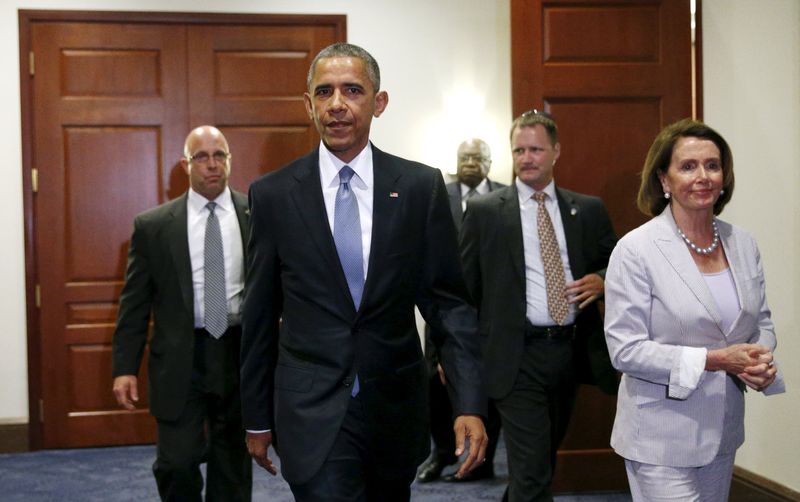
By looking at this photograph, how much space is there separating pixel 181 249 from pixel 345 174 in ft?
5.21

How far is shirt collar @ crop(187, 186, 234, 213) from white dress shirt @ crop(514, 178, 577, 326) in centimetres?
114

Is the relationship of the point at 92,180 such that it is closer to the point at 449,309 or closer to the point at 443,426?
the point at 443,426

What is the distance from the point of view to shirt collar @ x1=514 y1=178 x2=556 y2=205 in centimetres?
391

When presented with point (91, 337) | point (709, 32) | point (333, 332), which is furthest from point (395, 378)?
point (91, 337)

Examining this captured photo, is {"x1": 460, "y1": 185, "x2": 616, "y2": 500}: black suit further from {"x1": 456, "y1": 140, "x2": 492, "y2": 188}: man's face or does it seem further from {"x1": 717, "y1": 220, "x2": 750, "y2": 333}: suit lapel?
{"x1": 456, "y1": 140, "x2": 492, "y2": 188}: man's face

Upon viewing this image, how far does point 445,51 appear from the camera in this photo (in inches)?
253

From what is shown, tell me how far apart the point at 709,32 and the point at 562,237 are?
1422 mm

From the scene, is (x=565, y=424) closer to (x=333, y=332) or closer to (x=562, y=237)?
(x=562, y=237)

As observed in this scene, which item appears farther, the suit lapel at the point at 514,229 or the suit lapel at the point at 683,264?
the suit lapel at the point at 514,229

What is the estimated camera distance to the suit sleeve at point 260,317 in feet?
7.94

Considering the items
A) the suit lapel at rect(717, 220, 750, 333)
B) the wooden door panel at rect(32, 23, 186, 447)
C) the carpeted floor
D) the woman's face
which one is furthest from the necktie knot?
the wooden door panel at rect(32, 23, 186, 447)

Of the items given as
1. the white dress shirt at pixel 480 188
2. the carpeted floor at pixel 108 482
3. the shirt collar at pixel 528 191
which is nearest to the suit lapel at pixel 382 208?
the shirt collar at pixel 528 191

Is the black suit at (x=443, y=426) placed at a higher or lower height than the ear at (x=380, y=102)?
lower

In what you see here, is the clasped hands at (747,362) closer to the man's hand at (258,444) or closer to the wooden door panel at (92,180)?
the man's hand at (258,444)
